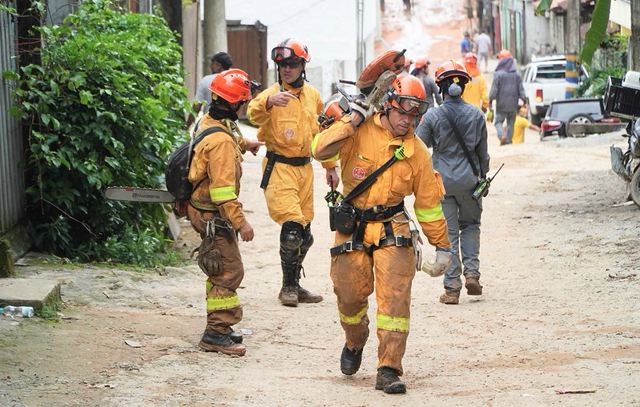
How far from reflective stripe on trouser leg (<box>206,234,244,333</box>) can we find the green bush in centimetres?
277

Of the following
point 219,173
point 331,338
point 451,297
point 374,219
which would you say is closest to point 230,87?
point 219,173

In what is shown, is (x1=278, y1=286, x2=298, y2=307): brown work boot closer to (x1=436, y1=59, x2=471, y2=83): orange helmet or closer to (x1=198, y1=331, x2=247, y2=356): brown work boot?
(x1=198, y1=331, x2=247, y2=356): brown work boot

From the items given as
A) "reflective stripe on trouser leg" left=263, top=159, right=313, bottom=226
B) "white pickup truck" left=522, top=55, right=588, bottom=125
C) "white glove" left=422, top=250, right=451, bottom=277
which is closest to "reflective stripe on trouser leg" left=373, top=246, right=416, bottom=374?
"white glove" left=422, top=250, right=451, bottom=277

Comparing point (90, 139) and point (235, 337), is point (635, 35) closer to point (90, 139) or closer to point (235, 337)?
point (90, 139)

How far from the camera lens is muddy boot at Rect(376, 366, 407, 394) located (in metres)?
6.99

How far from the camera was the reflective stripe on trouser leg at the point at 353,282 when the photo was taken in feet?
23.6

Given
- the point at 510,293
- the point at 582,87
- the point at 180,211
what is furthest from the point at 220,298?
the point at 582,87

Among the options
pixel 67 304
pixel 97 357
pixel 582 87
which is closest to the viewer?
pixel 97 357

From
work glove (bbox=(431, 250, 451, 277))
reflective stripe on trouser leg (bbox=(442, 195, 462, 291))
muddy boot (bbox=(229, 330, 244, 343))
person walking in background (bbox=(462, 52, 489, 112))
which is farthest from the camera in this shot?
person walking in background (bbox=(462, 52, 489, 112))

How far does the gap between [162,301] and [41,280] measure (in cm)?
115

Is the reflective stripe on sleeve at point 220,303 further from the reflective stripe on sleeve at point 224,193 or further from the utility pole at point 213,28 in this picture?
the utility pole at point 213,28

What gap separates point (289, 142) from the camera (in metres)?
9.95

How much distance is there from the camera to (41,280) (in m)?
9.18

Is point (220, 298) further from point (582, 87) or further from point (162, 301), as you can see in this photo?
point (582, 87)
